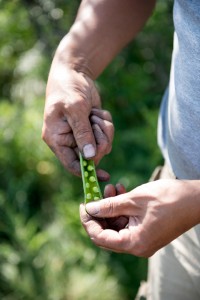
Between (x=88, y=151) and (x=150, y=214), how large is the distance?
29cm

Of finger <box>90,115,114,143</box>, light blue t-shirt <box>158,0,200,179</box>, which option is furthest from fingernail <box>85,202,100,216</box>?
light blue t-shirt <box>158,0,200,179</box>

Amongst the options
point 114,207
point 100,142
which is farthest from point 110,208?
point 100,142

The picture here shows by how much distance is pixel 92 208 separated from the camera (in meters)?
1.57

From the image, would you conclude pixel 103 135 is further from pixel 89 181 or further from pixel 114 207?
pixel 114 207

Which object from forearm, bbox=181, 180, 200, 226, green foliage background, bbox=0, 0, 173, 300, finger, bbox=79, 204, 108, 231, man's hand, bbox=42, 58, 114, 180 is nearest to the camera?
forearm, bbox=181, 180, 200, 226

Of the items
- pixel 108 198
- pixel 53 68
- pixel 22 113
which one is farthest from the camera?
pixel 22 113

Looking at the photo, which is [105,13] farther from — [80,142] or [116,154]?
[116,154]

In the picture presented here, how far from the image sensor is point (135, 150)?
3760mm

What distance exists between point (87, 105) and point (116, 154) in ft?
6.49

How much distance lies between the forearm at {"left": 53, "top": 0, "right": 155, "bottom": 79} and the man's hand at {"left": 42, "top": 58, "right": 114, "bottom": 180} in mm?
125

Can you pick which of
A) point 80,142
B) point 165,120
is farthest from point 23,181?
point 80,142

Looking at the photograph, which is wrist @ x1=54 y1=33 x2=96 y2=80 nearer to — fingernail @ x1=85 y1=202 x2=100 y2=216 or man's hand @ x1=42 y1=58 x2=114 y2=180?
man's hand @ x1=42 y1=58 x2=114 y2=180

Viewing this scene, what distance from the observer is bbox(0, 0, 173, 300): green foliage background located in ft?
10.1

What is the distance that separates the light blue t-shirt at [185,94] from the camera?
1.62 m
